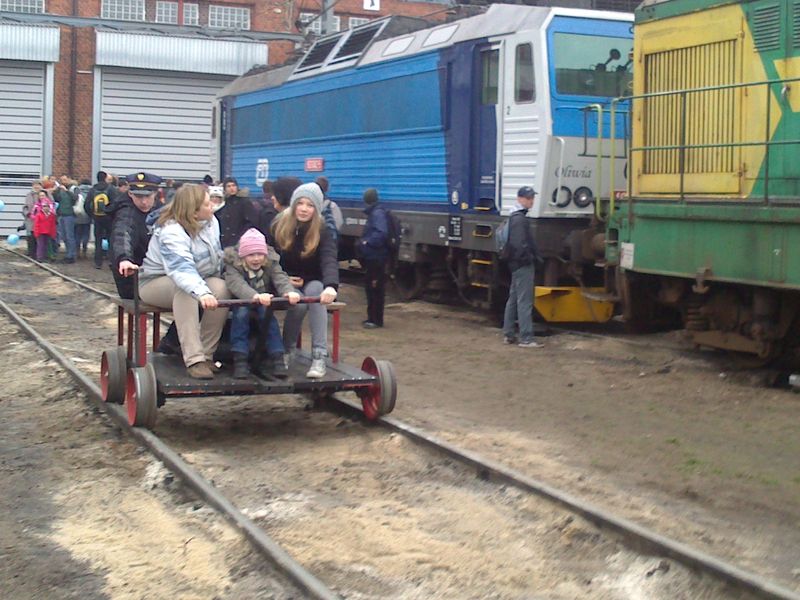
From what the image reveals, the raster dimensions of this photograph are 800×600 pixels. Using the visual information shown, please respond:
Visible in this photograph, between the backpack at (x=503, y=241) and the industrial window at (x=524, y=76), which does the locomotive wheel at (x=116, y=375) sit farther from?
the industrial window at (x=524, y=76)

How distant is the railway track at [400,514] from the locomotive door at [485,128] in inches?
231

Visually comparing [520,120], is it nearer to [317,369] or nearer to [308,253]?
[308,253]

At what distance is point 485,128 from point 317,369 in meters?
6.77

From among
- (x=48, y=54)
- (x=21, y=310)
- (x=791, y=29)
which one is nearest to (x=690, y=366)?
(x=791, y=29)

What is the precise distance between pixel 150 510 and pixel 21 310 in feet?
35.3

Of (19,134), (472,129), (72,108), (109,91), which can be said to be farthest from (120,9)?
(472,129)

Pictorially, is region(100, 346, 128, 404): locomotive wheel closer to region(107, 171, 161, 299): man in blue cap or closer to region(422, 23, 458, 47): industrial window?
region(107, 171, 161, 299): man in blue cap

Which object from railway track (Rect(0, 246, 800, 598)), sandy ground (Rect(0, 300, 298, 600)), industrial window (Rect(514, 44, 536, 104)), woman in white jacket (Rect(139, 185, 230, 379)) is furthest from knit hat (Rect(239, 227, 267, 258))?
industrial window (Rect(514, 44, 536, 104))

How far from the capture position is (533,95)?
1348 cm

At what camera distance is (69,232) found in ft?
82.5

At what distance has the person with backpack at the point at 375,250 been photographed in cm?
1434

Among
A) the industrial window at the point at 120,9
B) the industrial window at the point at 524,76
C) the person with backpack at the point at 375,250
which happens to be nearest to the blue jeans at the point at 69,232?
the person with backpack at the point at 375,250

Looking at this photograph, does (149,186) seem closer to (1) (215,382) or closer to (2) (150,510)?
(1) (215,382)

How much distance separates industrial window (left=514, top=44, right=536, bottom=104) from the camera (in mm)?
13539
